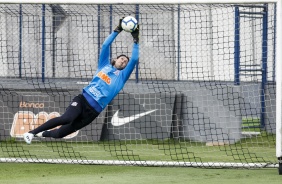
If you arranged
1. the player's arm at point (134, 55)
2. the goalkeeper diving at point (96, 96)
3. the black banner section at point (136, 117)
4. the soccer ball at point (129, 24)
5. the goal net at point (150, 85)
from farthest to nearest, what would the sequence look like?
the black banner section at point (136, 117) < the goal net at point (150, 85) < the goalkeeper diving at point (96, 96) < the player's arm at point (134, 55) < the soccer ball at point (129, 24)

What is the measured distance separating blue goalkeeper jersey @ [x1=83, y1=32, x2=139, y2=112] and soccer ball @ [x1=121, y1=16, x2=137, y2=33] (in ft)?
1.11

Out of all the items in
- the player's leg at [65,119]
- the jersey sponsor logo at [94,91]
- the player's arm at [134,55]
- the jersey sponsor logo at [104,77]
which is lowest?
the player's leg at [65,119]

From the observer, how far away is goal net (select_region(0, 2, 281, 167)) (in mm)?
16625

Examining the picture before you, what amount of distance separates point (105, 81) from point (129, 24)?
3.22 feet

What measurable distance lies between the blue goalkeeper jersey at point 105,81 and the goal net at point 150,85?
3339 mm

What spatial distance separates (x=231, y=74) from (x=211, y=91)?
612 millimetres

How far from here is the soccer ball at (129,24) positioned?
457 inches

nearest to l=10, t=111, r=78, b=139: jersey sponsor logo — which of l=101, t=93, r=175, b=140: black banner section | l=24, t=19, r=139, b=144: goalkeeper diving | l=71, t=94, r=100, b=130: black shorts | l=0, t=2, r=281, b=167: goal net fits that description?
l=0, t=2, r=281, b=167: goal net

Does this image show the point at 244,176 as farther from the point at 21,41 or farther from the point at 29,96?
the point at 21,41

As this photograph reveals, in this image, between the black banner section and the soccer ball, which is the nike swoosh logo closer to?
the black banner section

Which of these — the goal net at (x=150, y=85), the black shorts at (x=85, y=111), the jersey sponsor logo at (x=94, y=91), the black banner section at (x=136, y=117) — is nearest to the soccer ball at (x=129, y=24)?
the jersey sponsor logo at (x=94, y=91)

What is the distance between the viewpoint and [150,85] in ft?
60.2

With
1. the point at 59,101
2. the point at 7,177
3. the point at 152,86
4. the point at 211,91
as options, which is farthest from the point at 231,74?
the point at 7,177

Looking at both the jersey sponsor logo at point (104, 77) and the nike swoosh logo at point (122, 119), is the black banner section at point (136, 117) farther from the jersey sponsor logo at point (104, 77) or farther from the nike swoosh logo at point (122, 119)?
the jersey sponsor logo at point (104, 77)
